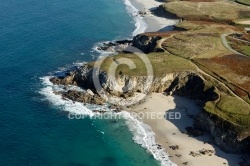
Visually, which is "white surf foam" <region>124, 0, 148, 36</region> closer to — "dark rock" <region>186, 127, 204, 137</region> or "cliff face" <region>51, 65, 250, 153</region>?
"cliff face" <region>51, 65, 250, 153</region>

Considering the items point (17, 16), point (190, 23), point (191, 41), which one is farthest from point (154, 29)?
point (17, 16)

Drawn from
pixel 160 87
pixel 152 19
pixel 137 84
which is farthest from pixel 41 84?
pixel 152 19

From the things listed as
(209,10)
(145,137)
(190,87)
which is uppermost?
(209,10)

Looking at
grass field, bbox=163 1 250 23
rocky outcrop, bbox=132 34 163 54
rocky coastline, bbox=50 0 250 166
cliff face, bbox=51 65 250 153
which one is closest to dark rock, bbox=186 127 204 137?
rocky coastline, bbox=50 0 250 166

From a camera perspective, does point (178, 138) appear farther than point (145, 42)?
No

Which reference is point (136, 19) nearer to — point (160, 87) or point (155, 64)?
point (155, 64)

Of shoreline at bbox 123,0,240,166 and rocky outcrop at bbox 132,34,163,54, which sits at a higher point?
rocky outcrop at bbox 132,34,163,54

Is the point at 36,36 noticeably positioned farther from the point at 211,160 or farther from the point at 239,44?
the point at 211,160
